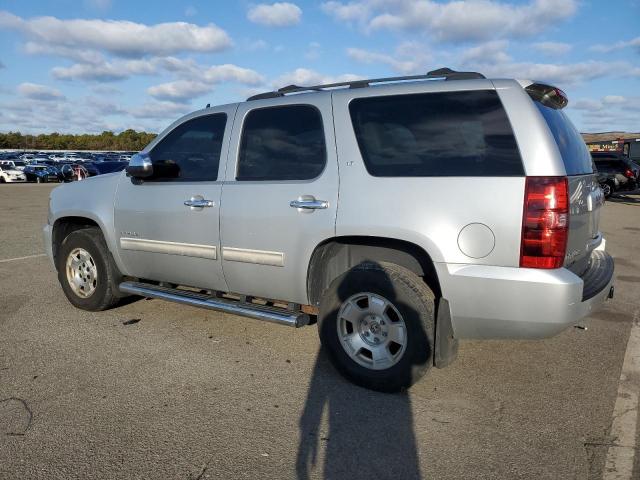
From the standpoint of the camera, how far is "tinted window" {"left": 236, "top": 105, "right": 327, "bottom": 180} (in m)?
3.89

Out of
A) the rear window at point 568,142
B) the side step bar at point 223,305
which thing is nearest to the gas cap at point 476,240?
the rear window at point 568,142

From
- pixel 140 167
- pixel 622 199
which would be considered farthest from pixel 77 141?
pixel 140 167

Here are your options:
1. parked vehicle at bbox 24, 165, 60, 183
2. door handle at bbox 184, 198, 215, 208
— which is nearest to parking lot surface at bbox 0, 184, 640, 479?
door handle at bbox 184, 198, 215, 208

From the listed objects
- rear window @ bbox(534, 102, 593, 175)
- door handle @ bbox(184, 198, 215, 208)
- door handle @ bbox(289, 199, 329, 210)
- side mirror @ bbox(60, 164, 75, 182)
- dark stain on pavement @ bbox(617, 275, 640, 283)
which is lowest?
dark stain on pavement @ bbox(617, 275, 640, 283)

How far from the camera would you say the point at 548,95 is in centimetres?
350

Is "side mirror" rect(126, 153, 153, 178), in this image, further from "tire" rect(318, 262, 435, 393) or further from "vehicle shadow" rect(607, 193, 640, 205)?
"vehicle shadow" rect(607, 193, 640, 205)

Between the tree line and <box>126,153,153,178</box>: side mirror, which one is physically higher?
the tree line

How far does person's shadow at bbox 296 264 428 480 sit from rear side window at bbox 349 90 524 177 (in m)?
1.46

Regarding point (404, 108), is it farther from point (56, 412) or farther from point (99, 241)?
point (99, 241)

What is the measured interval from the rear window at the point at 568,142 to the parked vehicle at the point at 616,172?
20.2 meters

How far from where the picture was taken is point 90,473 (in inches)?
107

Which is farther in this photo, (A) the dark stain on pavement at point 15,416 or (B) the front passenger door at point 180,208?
(B) the front passenger door at point 180,208

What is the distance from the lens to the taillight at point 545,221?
3066 millimetres

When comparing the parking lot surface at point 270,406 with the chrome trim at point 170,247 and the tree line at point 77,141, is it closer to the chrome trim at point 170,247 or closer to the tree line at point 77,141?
the chrome trim at point 170,247
